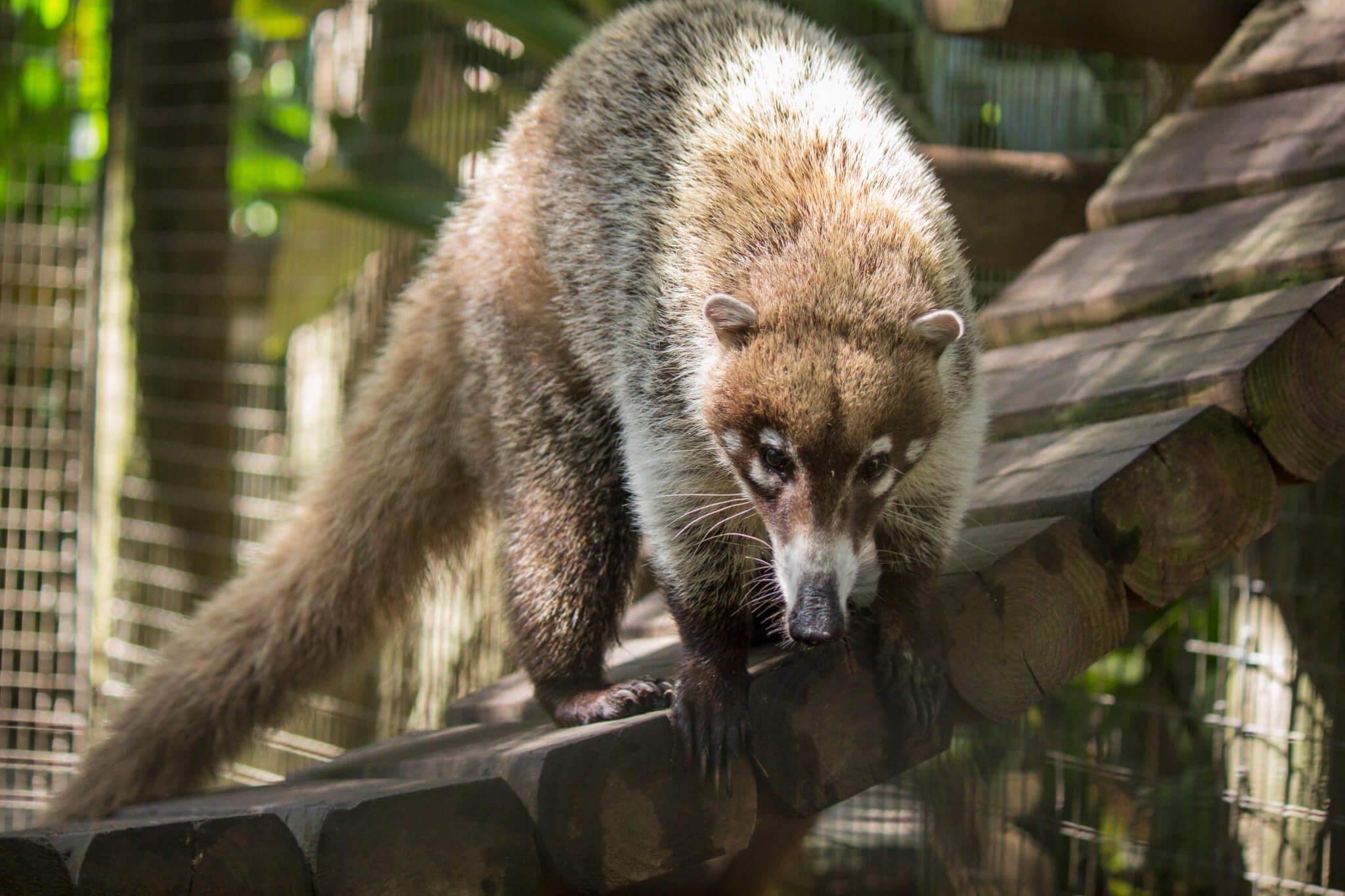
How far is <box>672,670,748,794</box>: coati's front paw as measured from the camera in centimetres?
220

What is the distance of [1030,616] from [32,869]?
1.75 meters

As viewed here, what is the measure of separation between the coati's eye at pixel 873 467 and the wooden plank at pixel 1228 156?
4.91ft

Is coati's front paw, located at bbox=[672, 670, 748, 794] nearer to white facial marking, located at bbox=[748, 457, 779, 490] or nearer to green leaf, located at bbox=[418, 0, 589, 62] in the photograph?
white facial marking, located at bbox=[748, 457, 779, 490]

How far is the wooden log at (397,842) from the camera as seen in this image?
76.9 inches

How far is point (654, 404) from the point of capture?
105 inches

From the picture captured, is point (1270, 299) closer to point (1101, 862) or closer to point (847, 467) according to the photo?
point (847, 467)

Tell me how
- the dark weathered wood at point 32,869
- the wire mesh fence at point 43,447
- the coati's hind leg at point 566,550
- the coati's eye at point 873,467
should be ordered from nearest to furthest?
the dark weathered wood at point 32,869 < the coati's eye at point 873,467 < the coati's hind leg at point 566,550 < the wire mesh fence at point 43,447

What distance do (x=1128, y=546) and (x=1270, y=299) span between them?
655mm

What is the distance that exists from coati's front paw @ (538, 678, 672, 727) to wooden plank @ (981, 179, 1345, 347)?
4.56 feet

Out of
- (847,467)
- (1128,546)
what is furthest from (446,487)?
(1128,546)

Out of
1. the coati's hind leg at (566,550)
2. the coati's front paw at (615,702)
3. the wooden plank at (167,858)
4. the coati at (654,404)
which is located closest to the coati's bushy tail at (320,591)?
the coati at (654,404)

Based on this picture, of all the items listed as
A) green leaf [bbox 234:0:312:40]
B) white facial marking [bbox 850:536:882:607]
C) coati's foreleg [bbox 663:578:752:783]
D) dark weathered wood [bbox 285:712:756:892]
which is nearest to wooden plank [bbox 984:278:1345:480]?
white facial marking [bbox 850:536:882:607]

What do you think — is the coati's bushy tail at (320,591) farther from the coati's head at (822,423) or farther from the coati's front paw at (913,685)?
the coati's front paw at (913,685)

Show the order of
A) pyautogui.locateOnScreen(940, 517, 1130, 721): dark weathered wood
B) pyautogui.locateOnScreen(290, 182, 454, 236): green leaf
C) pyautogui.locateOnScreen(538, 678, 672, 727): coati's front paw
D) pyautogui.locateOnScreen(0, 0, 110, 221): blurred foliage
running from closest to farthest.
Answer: pyautogui.locateOnScreen(940, 517, 1130, 721): dark weathered wood, pyautogui.locateOnScreen(538, 678, 672, 727): coati's front paw, pyautogui.locateOnScreen(290, 182, 454, 236): green leaf, pyautogui.locateOnScreen(0, 0, 110, 221): blurred foliage
